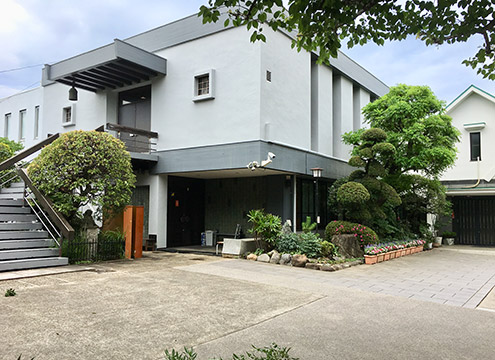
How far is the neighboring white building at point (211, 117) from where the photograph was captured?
12852mm

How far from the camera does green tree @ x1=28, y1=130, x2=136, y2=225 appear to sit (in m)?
10.2

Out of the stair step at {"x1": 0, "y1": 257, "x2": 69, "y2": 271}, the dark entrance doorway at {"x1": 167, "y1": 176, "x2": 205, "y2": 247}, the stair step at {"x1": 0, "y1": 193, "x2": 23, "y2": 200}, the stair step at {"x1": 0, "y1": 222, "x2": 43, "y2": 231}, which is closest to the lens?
the stair step at {"x1": 0, "y1": 257, "x2": 69, "y2": 271}

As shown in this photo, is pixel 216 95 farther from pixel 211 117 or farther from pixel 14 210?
pixel 14 210

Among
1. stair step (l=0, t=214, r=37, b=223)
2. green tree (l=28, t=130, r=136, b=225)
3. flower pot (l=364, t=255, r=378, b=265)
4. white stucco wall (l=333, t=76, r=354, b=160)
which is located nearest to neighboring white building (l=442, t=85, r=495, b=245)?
white stucco wall (l=333, t=76, r=354, b=160)

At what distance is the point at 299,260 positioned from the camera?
10906mm

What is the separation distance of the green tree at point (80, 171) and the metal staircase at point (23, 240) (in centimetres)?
86

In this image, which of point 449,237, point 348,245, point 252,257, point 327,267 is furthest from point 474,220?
point 252,257

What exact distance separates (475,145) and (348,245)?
1192 centimetres

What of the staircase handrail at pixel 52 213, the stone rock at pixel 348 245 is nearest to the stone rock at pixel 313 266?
the stone rock at pixel 348 245

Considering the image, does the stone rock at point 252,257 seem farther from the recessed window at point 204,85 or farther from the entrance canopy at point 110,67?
the entrance canopy at point 110,67

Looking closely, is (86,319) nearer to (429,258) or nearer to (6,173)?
(6,173)

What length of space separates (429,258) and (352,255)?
3.64m

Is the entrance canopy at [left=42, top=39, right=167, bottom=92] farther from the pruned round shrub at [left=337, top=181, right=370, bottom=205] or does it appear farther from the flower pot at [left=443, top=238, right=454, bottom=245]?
the flower pot at [left=443, top=238, right=454, bottom=245]

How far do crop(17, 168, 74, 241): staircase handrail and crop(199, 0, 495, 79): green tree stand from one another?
715cm
